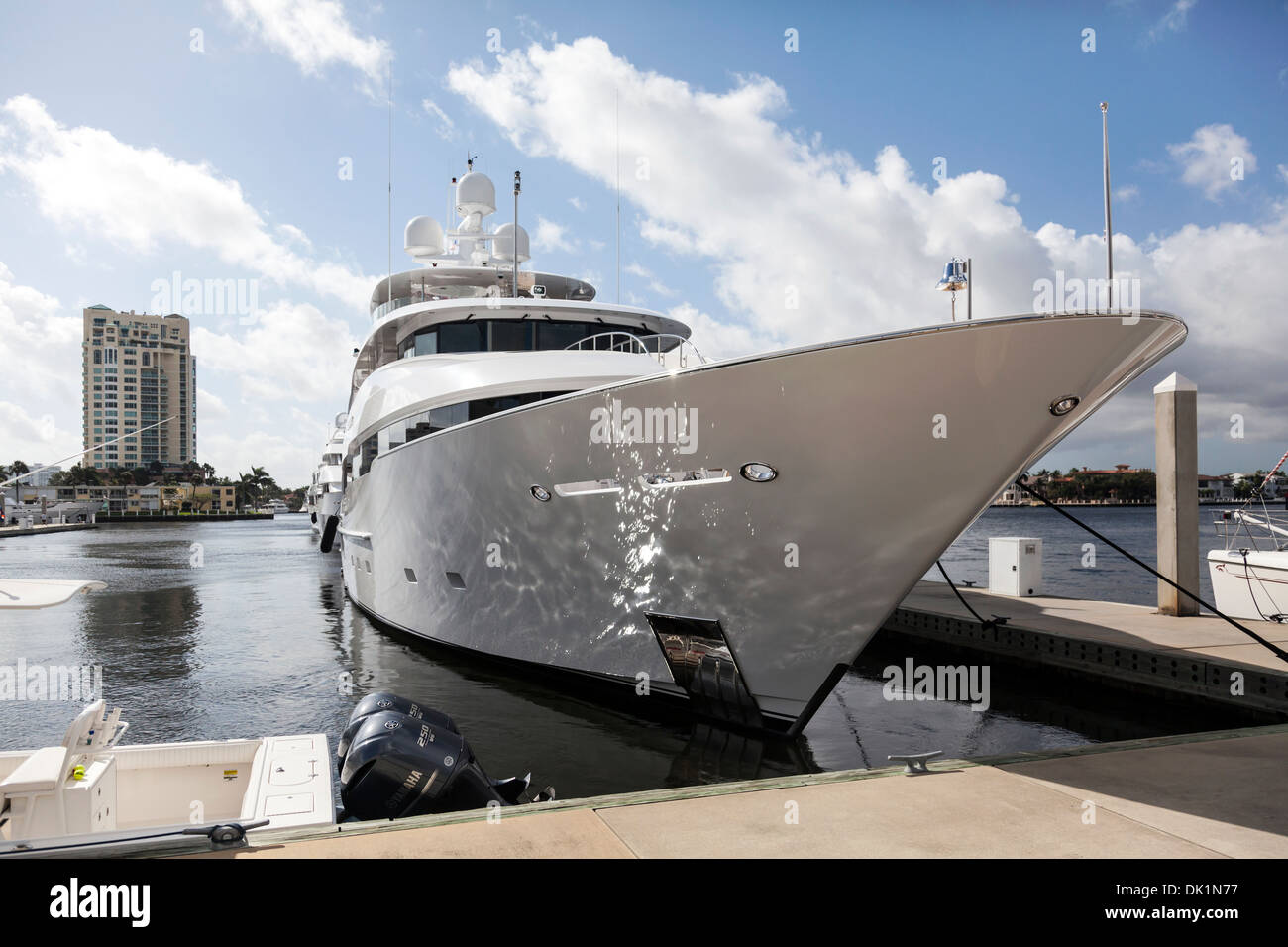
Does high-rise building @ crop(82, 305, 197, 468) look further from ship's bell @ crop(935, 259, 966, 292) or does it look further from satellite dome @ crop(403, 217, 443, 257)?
ship's bell @ crop(935, 259, 966, 292)

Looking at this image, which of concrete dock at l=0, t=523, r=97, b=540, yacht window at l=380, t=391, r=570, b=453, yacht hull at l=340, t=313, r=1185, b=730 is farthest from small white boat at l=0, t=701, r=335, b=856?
concrete dock at l=0, t=523, r=97, b=540

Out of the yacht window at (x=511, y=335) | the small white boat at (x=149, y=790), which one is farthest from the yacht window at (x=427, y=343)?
the small white boat at (x=149, y=790)

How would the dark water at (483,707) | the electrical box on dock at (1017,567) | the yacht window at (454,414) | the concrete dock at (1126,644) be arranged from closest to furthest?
the dark water at (483,707) → the concrete dock at (1126,644) → the yacht window at (454,414) → the electrical box on dock at (1017,567)

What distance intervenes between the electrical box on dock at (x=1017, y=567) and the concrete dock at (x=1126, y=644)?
1.38ft

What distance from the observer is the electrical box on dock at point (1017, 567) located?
1355 cm

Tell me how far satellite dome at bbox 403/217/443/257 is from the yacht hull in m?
9.02

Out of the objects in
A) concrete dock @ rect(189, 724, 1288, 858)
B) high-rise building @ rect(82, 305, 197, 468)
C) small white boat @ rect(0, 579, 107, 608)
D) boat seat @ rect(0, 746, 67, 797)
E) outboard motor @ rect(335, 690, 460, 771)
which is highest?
high-rise building @ rect(82, 305, 197, 468)

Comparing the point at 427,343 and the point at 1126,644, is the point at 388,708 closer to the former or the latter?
the point at 427,343

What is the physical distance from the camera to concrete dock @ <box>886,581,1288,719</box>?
296 inches

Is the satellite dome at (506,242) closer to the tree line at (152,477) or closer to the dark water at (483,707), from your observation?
the dark water at (483,707)

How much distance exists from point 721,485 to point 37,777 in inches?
179

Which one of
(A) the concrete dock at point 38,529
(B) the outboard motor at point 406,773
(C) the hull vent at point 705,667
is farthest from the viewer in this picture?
(A) the concrete dock at point 38,529

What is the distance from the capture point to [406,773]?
473 centimetres

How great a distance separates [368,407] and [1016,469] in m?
9.73
